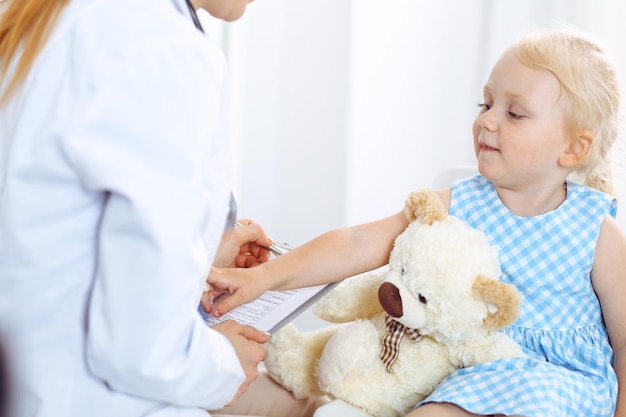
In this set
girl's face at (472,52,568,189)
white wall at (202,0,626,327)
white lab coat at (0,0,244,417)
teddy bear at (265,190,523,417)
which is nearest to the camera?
white lab coat at (0,0,244,417)

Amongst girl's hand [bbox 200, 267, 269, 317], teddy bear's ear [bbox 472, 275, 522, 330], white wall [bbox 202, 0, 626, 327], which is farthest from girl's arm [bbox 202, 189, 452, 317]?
white wall [bbox 202, 0, 626, 327]

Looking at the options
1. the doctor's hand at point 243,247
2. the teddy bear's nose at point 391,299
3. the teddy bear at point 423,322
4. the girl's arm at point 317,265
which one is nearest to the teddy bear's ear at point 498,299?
the teddy bear at point 423,322

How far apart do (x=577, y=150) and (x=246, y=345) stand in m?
0.61

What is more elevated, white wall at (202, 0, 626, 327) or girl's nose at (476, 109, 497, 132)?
girl's nose at (476, 109, 497, 132)

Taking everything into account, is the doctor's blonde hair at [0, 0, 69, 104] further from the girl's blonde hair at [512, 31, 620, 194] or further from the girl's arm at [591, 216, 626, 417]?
the girl's arm at [591, 216, 626, 417]

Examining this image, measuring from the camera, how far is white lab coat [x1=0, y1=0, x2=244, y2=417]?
0.76m

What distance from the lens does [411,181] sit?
2607 mm

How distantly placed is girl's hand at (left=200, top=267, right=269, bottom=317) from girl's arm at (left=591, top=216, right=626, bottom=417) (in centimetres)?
52

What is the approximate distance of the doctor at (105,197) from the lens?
758 millimetres

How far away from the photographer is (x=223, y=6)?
0.99 metres

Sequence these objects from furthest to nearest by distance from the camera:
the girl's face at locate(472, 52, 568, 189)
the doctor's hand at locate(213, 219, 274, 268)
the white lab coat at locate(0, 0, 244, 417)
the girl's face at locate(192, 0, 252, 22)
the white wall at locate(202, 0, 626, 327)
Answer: the white wall at locate(202, 0, 626, 327) < the doctor's hand at locate(213, 219, 274, 268) < the girl's face at locate(472, 52, 568, 189) < the girl's face at locate(192, 0, 252, 22) < the white lab coat at locate(0, 0, 244, 417)

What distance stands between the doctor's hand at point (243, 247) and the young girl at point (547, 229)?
0.14 m

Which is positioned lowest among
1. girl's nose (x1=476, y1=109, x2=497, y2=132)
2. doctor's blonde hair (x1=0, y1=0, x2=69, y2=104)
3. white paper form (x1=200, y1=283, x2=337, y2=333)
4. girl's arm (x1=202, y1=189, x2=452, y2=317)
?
white paper form (x1=200, y1=283, x2=337, y2=333)

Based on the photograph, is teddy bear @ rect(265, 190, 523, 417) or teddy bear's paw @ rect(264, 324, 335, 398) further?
teddy bear's paw @ rect(264, 324, 335, 398)
